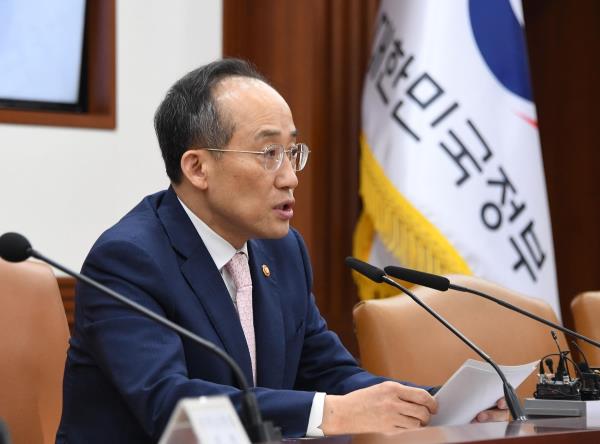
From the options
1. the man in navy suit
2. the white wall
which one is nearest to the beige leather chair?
the man in navy suit

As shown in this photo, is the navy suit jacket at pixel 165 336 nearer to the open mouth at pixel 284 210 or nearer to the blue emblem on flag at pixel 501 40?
the open mouth at pixel 284 210

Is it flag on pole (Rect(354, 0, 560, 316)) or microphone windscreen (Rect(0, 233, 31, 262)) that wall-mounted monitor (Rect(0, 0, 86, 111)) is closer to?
flag on pole (Rect(354, 0, 560, 316))

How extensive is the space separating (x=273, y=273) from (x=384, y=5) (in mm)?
1819

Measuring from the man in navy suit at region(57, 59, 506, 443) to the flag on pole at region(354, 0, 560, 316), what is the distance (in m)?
1.26

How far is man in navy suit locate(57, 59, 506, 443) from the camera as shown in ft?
6.73

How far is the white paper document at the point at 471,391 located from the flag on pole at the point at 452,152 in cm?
165

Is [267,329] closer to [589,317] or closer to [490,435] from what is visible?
[490,435]

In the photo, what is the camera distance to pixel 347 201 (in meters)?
4.24

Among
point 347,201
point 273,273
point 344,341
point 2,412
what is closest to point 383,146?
point 347,201

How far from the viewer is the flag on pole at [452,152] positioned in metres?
3.85

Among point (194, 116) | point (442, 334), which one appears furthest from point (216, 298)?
point (442, 334)

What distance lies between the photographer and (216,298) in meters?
2.28

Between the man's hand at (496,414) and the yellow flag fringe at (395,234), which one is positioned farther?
the yellow flag fringe at (395,234)

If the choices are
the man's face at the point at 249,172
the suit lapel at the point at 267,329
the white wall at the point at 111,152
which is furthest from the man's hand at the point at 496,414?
the white wall at the point at 111,152
